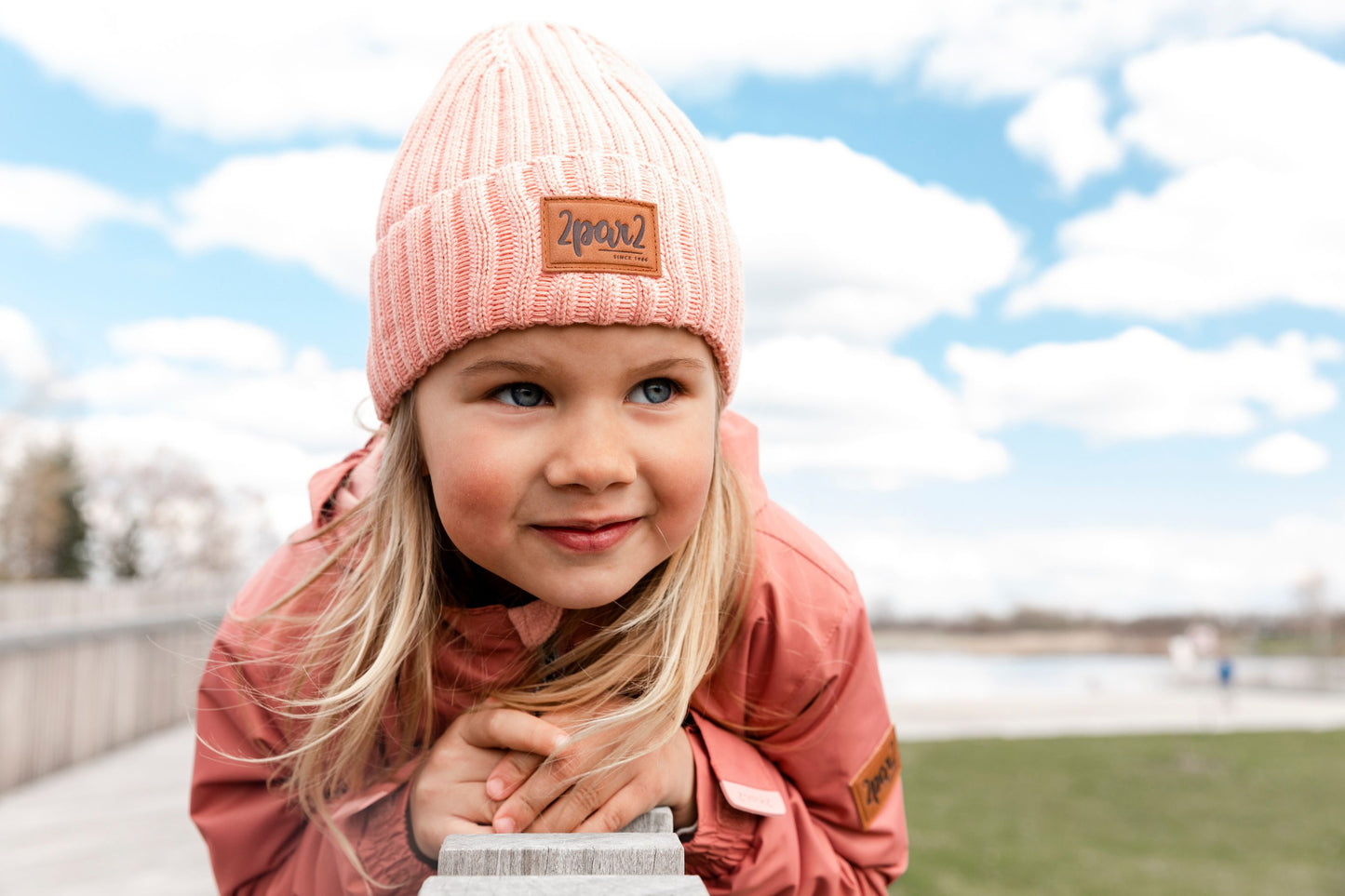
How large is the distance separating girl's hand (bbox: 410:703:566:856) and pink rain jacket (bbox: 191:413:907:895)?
0.15 m

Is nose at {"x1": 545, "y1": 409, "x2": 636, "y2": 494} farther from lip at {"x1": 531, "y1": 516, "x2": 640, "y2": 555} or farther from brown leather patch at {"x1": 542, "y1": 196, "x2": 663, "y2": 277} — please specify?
brown leather patch at {"x1": 542, "y1": 196, "x2": 663, "y2": 277}

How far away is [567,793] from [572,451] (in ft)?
1.65

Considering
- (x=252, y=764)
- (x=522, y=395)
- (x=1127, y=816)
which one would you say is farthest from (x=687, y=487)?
(x=1127, y=816)

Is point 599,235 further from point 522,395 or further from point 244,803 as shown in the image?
point 244,803

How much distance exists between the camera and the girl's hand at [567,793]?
156 cm

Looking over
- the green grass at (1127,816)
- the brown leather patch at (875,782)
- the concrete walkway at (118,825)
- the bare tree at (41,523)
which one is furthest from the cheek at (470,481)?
the bare tree at (41,523)

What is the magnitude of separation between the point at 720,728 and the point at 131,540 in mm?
24678

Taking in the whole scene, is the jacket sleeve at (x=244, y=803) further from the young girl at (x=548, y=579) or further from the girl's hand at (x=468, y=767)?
the girl's hand at (x=468, y=767)

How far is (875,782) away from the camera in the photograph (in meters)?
2.12

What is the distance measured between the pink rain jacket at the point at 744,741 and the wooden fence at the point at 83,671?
3706 millimetres

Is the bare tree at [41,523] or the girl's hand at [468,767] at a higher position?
the bare tree at [41,523]

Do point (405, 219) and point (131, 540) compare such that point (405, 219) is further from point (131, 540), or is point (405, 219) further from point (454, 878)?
point (131, 540)

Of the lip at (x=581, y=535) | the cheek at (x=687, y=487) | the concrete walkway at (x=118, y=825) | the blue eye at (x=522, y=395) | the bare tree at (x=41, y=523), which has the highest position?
the bare tree at (x=41, y=523)

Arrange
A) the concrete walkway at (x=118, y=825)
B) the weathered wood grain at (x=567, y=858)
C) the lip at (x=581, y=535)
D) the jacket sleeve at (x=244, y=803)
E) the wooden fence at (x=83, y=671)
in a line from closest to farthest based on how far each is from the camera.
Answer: the weathered wood grain at (x=567, y=858) → the lip at (x=581, y=535) → the jacket sleeve at (x=244, y=803) → the concrete walkway at (x=118, y=825) → the wooden fence at (x=83, y=671)
